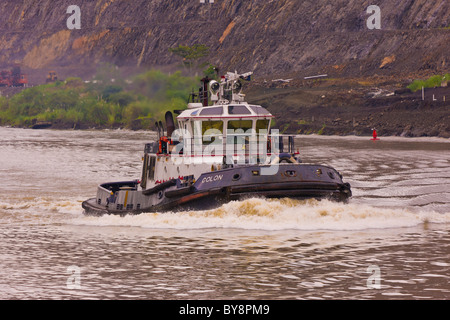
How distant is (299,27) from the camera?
19925 cm

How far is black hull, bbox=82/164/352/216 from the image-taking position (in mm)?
24625

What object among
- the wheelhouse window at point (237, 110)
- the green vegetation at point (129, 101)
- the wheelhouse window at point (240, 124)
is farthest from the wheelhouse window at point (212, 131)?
the green vegetation at point (129, 101)

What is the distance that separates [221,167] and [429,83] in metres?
103

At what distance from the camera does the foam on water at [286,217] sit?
24500 mm

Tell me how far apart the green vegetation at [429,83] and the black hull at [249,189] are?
10031 cm

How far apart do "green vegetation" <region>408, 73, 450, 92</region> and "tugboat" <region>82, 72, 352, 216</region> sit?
96560mm

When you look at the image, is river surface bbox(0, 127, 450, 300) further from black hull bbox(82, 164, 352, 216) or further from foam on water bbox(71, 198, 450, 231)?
black hull bbox(82, 164, 352, 216)

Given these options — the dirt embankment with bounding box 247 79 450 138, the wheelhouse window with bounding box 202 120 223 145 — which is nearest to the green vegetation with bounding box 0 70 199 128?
the dirt embankment with bounding box 247 79 450 138

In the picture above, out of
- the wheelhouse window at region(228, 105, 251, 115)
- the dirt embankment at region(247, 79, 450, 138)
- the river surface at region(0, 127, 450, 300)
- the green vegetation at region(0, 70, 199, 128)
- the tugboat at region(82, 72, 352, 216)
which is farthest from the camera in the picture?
the dirt embankment at region(247, 79, 450, 138)

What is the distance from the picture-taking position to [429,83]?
123 metres

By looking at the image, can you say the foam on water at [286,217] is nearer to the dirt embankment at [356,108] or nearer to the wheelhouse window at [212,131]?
the wheelhouse window at [212,131]
